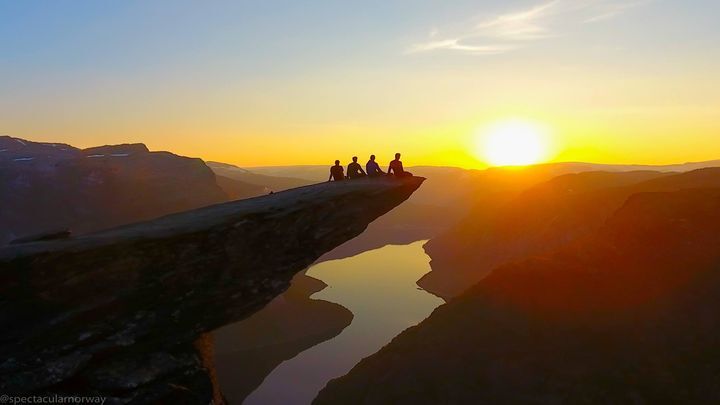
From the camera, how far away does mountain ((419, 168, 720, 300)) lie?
105 meters

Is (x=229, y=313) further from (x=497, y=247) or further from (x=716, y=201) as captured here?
(x=497, y=247)

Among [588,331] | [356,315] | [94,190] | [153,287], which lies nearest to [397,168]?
[153,287]

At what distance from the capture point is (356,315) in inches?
4257

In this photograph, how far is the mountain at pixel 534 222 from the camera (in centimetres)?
10456

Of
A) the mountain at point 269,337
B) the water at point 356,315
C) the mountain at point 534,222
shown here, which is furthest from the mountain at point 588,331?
the mountain at point 534,222

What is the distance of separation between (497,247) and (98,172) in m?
101

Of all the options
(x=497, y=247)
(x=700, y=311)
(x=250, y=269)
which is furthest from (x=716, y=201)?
(x=497, y=247)

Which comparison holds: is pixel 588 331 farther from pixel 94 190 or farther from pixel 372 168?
pixel 94 190

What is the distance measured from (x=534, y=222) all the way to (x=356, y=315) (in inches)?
2171

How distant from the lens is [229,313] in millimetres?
22297

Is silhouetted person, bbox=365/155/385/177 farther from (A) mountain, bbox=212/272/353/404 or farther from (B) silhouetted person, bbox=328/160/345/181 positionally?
(A) mountain, bbox=212/272/353/404

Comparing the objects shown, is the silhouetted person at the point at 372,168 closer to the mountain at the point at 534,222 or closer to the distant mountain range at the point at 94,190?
the mountain at the point at 534,222

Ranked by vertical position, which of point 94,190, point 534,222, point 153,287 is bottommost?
point 534,222

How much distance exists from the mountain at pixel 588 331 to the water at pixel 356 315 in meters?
16.8
